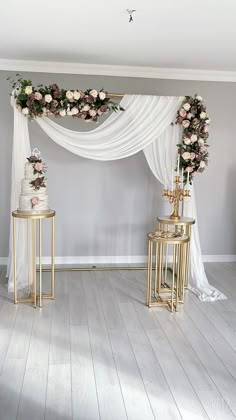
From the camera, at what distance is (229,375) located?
288 cm

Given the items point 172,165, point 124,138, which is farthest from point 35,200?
point 172,165

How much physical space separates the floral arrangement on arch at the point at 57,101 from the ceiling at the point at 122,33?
46cm

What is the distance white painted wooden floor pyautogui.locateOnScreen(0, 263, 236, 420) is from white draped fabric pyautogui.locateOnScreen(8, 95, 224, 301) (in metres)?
0.40

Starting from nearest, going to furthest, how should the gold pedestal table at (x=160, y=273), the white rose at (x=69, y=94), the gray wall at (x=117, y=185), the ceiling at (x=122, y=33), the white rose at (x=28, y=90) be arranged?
the ceiling at (x=122, y=33), the gold pedestal table at (x=160, y=273), the white rose at (x=28, y=90), the white rose at (x=69, y=94), the gray wall at (x=117, y=185)

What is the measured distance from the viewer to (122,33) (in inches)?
150

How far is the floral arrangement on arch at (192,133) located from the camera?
4.43 meters

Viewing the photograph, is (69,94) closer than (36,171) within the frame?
No

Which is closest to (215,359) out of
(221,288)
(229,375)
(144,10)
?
(229,375)

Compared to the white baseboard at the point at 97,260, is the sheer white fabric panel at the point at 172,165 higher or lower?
higher

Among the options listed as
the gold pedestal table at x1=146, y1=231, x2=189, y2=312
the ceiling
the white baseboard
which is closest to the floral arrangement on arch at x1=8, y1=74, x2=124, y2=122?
the ceiling

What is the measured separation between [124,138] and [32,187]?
1139 mm

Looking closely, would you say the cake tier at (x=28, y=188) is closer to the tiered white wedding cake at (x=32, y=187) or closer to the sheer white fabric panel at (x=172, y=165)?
the tiered white wedding cake at (x=32, y=187)

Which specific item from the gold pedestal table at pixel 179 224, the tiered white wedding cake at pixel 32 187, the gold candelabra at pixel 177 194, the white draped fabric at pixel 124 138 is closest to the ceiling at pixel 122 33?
the white draped fabric at pixel 124 138

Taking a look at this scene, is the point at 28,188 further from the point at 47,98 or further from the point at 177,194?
the point at 177,194
